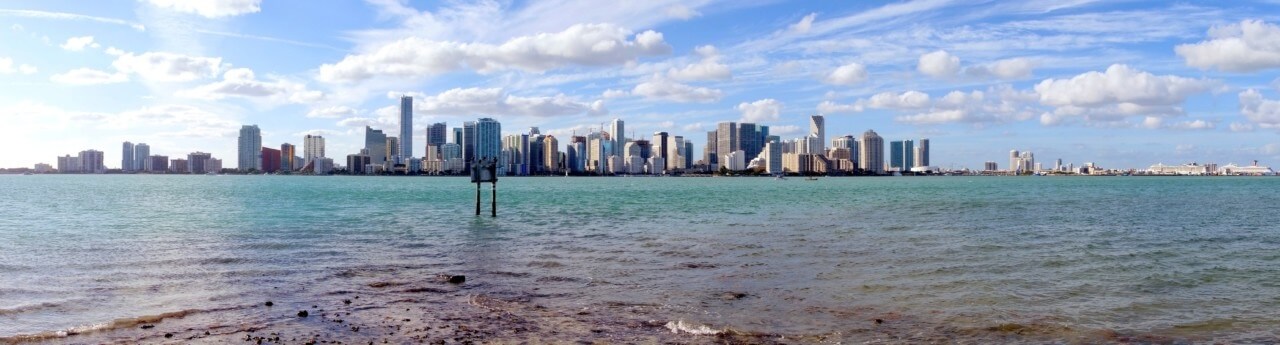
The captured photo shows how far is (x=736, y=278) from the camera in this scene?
1900cm

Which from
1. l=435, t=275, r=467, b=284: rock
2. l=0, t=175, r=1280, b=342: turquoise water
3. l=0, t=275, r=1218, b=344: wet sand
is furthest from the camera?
l=435, t=275, r=467, b=284: rock

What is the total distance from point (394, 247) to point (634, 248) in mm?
8261

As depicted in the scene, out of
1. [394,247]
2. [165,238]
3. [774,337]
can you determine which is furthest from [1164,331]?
[165,238]

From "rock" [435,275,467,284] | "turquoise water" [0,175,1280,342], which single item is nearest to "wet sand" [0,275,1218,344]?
"turquoise water" [0,175,1280,342]

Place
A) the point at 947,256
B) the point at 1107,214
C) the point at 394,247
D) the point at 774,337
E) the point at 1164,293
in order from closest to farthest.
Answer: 1. the point at 774,337
2. the point at 1164,293
3. the point at 947,256
4. the point at 394,247
5. the point at 1107,214

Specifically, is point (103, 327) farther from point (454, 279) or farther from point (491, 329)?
point (454, 279)

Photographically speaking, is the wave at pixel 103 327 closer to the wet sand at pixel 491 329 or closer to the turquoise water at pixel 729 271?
the wet sand at pixel 491 329

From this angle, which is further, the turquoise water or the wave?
the turquoise water

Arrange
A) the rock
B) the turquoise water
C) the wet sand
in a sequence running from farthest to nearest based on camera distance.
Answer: the rock < the turquoise water < the wet sand

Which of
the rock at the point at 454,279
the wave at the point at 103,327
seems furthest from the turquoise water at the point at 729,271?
the rock at the point at 454,279

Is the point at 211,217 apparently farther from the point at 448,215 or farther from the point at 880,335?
the point at 880,335

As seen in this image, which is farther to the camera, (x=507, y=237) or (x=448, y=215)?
(x=448, y=215)

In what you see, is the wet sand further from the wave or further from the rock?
the rock

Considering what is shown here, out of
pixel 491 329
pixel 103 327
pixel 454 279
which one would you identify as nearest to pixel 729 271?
pixel 454 279
